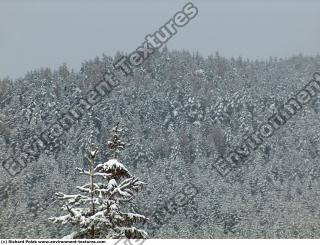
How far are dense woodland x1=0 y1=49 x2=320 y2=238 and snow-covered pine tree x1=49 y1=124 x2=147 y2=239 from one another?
80994 mm

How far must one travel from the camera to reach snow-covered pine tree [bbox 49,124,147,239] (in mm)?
7883

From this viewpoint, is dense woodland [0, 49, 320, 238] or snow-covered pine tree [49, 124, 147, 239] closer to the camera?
snow-covered pine tree [49, 124, 147, 239]

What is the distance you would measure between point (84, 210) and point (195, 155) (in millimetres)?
162597

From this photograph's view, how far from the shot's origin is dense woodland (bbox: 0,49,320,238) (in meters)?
121

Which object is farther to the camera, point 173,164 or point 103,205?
point 173,164

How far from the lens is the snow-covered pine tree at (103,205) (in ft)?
25.9

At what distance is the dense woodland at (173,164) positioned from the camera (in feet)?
396

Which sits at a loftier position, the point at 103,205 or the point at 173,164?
the point at 173,164

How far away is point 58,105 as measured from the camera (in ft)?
607

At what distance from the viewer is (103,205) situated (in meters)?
8.05

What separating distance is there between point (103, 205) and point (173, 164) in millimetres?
157588

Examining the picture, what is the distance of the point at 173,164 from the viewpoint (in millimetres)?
165250

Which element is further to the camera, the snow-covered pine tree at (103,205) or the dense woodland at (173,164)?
the dense woodland at (173,164)

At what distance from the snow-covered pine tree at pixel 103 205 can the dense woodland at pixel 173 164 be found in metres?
81.0
